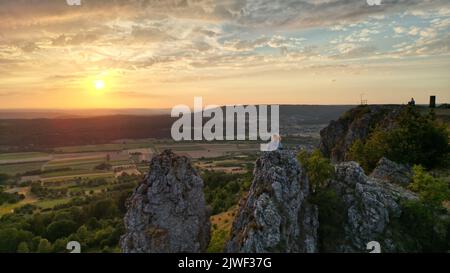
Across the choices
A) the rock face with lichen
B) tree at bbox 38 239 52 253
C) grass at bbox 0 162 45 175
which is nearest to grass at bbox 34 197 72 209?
grass at bbox 0 162 45 175

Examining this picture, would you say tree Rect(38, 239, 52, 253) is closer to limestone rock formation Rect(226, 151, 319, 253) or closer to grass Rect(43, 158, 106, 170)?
grass Rect(43, 158, 106, 170)

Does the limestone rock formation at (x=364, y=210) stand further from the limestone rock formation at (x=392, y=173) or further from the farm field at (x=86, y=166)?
the farm field at (x=86, y=166)

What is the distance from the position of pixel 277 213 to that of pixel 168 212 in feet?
21.0

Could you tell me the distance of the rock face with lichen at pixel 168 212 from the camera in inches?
787

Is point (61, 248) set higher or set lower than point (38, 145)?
lower

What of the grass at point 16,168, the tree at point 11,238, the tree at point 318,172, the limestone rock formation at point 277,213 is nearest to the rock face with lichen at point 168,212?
the limestone rock formation at point 277,213

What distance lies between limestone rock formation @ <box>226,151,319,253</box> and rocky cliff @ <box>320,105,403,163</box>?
28.2 m

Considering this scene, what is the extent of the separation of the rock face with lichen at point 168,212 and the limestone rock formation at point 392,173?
16.9m

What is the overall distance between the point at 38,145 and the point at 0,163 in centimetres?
973

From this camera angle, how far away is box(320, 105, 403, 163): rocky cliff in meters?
51.7
